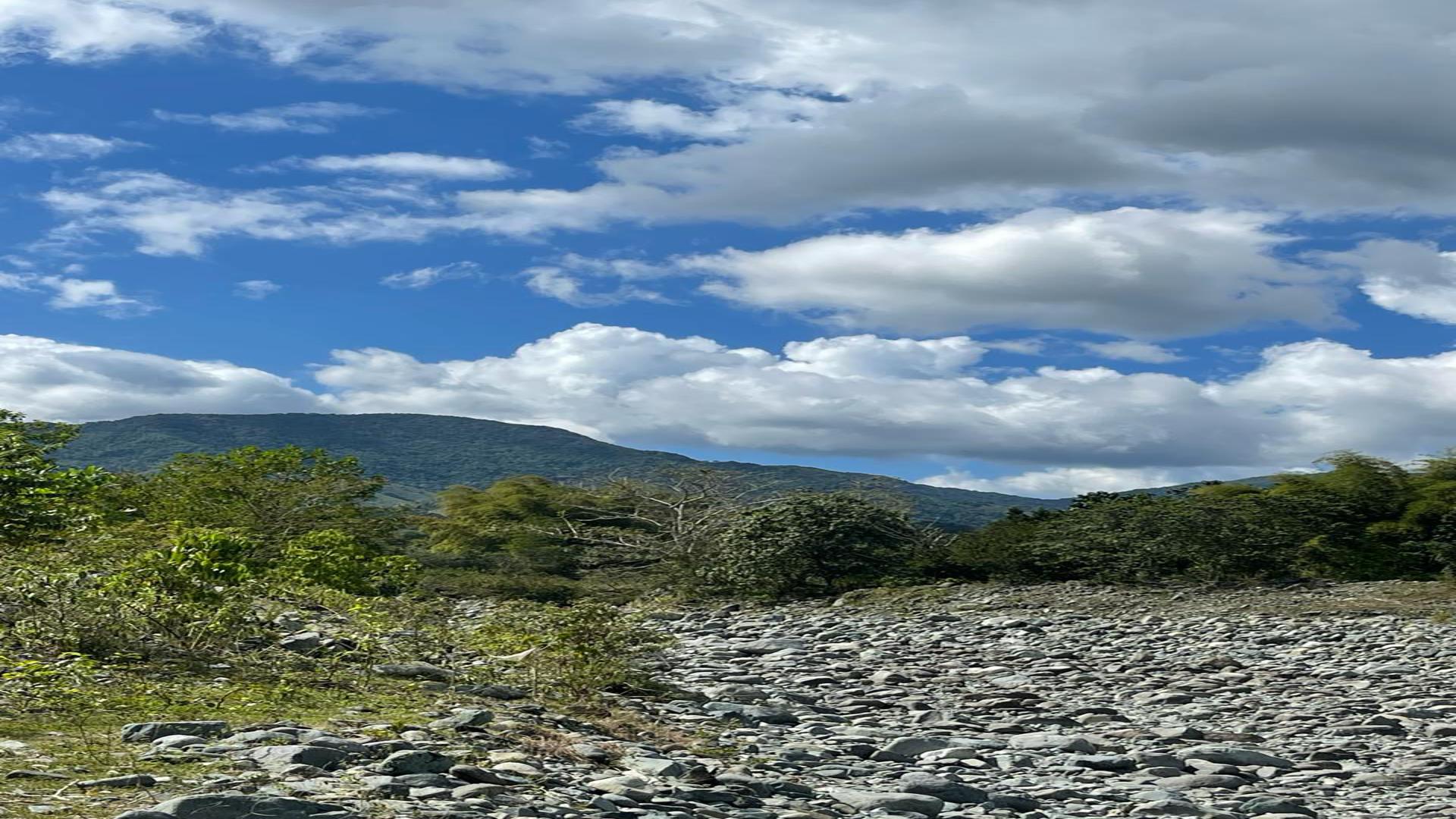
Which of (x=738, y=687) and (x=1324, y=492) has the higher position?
(x=1324, y=492)

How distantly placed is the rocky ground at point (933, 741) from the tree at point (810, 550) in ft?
23.1

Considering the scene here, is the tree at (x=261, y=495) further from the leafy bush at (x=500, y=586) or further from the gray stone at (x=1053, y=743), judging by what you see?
the gray stone at (x=1053, y=743)

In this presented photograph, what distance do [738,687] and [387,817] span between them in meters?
7.00

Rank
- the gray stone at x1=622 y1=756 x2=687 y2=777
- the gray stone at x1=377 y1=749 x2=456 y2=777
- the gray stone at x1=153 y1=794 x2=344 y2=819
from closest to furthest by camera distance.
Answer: the gray stone at x1=153 y1=794 x2=344 y2=819, the gray stone at x1=377 y1=749 x2=456 y2=777, the gray stone at x1=622 y1=756 x2=687 y2=777

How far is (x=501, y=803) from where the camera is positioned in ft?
19.4

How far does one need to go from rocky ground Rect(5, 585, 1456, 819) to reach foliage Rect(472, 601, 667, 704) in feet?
1.50

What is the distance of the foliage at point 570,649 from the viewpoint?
10609mm

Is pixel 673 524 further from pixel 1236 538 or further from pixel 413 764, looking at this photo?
pixel 413 764

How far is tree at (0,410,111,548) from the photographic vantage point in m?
15.6

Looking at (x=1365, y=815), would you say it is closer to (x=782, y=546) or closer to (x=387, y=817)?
(x=387, y=817)

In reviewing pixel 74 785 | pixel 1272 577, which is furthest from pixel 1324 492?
pixel 74 785

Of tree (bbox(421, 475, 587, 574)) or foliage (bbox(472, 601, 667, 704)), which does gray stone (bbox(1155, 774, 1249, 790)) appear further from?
tree (bbox(421, 475, 587, 574))

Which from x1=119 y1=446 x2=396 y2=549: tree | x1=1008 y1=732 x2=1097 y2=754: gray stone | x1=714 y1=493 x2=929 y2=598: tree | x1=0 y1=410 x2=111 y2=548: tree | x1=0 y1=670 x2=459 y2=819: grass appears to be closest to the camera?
x1=0 y1=670 x2=459 y2=819: grass

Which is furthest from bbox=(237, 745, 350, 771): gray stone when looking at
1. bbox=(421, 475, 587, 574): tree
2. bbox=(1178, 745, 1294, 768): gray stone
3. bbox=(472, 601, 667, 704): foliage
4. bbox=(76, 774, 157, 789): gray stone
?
bbox=(421, 475, 587, 574): tree
